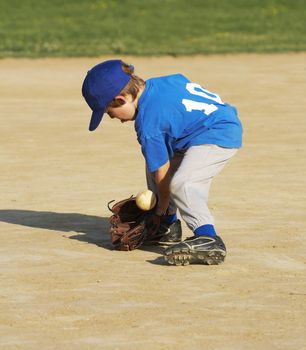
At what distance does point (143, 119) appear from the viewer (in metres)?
6.20

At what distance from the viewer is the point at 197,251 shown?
20.2ft

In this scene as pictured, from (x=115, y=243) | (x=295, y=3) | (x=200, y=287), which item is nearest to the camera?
(x=200, y=287)

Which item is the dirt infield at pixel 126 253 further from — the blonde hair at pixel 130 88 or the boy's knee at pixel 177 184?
the blonde hair at pixel 130 88

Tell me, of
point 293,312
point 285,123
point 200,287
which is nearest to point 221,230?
point 200,287

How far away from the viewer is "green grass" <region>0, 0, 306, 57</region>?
60.8 feet

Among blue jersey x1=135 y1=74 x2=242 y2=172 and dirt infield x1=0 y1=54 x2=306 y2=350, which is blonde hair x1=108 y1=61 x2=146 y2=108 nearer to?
blue jersey x1=135 y1=74 x2=242 y2=172

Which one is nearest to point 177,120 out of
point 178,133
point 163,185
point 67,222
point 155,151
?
point 178,133

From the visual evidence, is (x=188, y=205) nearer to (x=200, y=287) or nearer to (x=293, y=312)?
(x=200, y=287)

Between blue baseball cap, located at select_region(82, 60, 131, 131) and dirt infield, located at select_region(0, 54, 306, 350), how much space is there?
850 millimetres

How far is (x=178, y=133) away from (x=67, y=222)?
137cm

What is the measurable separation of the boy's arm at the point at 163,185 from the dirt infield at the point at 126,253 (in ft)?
0.91

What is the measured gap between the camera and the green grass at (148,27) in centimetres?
1855

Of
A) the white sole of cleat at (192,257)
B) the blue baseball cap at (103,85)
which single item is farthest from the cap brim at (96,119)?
the white sole of cleat at (192,257)

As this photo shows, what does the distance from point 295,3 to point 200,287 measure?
65.2 ft
